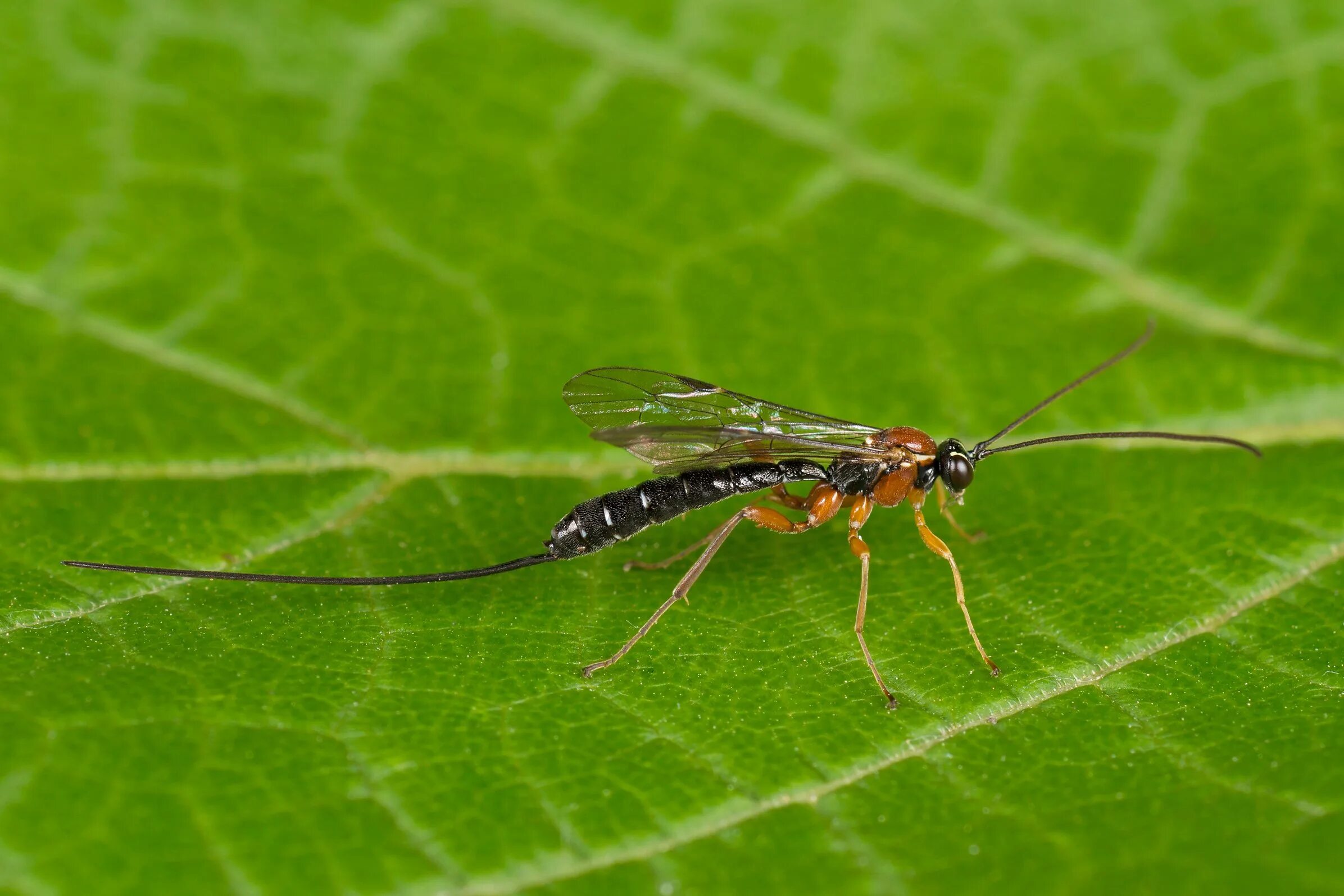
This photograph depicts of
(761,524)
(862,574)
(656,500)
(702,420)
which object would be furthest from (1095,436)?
(656,500)

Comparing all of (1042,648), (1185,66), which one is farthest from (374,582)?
(1185,66)

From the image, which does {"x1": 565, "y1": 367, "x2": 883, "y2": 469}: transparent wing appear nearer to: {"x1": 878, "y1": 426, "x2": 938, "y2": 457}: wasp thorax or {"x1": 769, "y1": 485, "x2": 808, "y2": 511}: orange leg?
{"x1": 878, "y1": 426, "x2": 938, "y2": 457}: wasp thorax

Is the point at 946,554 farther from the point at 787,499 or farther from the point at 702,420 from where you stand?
→ the point at 702,420

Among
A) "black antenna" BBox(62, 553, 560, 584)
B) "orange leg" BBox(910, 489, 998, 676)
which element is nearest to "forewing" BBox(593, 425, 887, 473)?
"orange leg" BBox(910, 489, 998, 676)

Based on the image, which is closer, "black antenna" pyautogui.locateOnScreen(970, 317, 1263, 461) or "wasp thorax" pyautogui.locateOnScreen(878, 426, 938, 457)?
"black antenna" pyautogui.locateOnScreen(970, 317, 1263, 461)

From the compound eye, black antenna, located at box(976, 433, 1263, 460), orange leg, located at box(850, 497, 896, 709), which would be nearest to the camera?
orange leg, located at box(850, 497, 896, 709)

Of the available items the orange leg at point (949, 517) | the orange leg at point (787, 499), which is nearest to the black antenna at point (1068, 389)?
the orange leg at point (949, 517)
